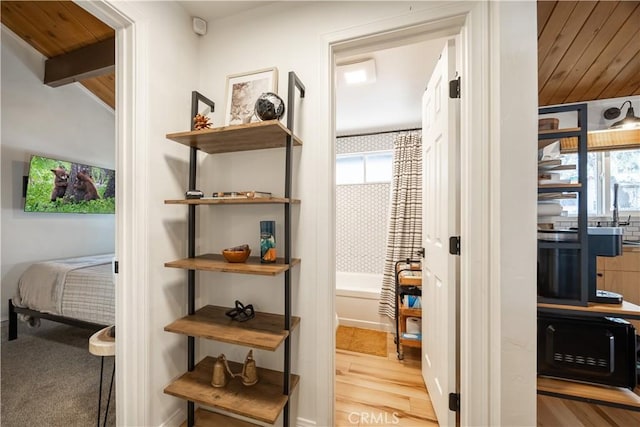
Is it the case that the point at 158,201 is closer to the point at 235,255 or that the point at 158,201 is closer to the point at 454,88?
the point at 235,255

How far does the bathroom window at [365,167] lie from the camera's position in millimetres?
3387

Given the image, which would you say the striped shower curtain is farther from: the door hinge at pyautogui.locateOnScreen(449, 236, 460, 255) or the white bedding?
the white bedding

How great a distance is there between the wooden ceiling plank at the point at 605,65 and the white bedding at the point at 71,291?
4075 millimetres

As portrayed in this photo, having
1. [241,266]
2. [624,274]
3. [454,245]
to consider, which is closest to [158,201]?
[241,266]

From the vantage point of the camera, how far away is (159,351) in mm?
1351

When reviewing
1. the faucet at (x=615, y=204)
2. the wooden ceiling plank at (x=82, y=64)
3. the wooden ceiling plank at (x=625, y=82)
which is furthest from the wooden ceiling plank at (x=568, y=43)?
the wooden ceiling plank at (x=82, y=64)

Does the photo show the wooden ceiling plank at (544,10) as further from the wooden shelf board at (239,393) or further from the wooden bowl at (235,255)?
the wooden shelf board at (239,393)

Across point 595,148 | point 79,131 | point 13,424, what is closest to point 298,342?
point 13,424

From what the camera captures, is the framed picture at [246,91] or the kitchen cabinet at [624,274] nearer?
the framed picture at [246,91]

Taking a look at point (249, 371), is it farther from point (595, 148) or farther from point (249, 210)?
point (595, 148)

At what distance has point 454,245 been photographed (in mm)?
1289

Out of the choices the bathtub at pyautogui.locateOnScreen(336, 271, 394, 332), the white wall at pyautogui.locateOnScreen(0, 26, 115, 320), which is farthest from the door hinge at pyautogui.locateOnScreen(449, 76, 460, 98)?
the white wall at pyautogui.locateOnScreen(0, 26, 115, 320)

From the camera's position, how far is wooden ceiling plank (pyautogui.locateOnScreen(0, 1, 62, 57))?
236 centimetres

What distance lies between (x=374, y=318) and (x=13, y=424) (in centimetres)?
278
